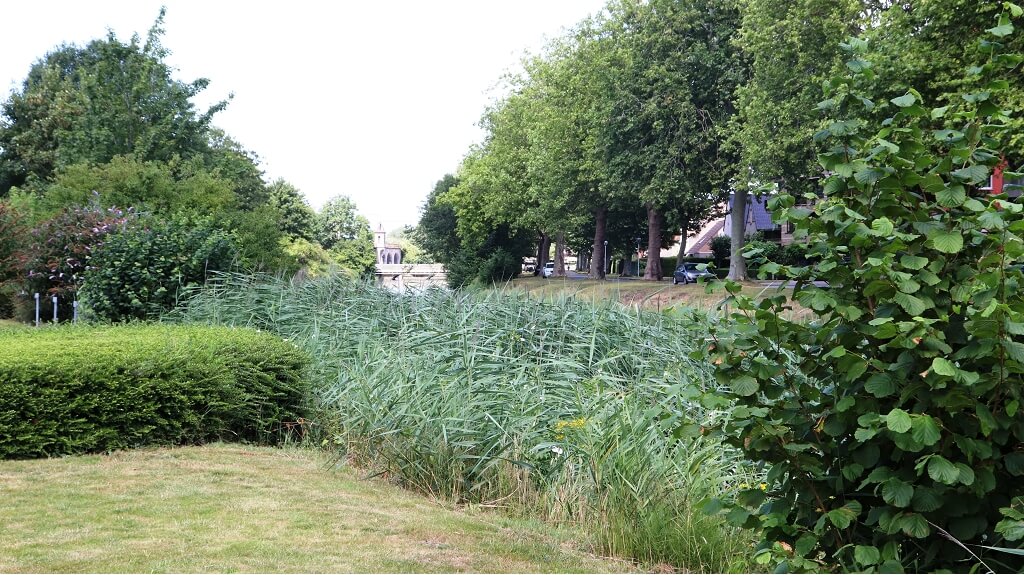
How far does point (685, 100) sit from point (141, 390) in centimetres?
2677

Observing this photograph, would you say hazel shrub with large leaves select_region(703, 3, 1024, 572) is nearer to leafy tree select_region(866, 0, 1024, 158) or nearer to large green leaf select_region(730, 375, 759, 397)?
large green leaf select_region(730, 375, 759, 397)

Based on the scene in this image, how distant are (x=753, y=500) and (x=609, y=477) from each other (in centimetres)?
271

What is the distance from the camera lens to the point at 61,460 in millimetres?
7496

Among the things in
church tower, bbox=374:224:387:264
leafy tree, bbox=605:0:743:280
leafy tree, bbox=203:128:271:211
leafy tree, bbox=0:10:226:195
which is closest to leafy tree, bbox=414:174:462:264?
leafy tree, bbox=203:128:271:211

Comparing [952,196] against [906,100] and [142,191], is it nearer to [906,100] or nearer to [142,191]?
[906,100]

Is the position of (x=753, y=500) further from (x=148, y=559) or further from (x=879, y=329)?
(x=148, y=559)

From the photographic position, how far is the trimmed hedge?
25.0 feet

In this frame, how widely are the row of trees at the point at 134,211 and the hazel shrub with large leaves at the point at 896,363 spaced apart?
12.7 meters

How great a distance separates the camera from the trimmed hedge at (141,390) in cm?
762

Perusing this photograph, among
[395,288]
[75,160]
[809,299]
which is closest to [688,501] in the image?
[809,299]

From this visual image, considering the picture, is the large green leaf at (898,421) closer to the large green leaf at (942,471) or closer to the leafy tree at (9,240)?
the large green leaf at (942,471)

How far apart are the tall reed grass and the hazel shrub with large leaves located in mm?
419

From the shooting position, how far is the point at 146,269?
1406cm

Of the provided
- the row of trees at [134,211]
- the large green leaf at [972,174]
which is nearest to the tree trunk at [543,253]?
the row of trees at [134,211]
